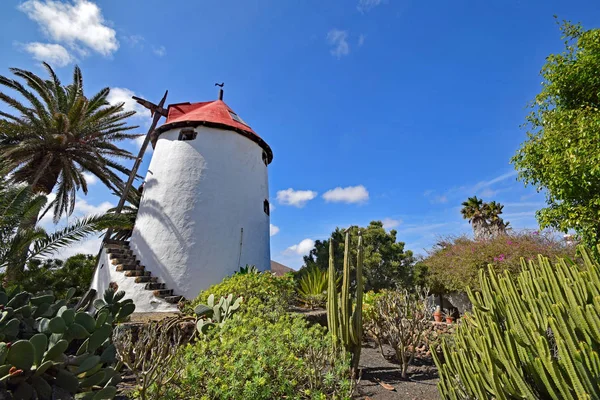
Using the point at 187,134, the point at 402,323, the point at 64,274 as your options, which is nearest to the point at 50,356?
the point at 402,323

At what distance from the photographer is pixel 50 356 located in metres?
2.38

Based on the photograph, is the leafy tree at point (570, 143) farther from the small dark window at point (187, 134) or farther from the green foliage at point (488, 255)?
the small dark window at point (187, 134)

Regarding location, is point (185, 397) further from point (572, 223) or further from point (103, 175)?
point (103, 175)

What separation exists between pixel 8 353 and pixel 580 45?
1211 cm

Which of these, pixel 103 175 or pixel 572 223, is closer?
pixel 572 223

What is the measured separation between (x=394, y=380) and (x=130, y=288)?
773cm

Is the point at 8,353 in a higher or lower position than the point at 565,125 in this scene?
lower

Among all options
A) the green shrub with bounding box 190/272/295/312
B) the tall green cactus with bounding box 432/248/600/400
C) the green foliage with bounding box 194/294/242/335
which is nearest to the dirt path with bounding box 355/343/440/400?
the tall green cactus with bounding box 432/248/600/400

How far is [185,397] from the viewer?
2641mm

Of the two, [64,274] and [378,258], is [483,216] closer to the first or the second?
[378,258]

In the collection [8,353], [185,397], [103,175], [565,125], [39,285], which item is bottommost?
[185,397]

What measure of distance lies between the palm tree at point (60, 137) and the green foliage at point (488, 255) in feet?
51.4

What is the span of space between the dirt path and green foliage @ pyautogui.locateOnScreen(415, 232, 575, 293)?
357 inches

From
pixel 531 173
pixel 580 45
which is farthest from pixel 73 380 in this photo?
pixel 580 45
